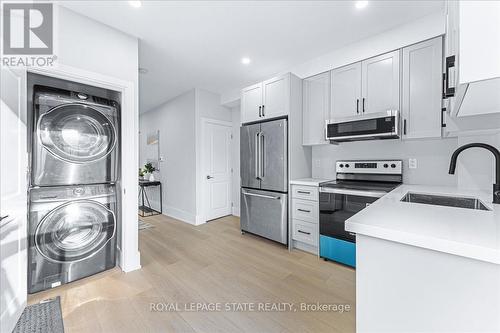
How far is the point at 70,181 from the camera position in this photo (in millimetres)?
2094

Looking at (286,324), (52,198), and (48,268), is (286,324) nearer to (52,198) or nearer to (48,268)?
(48,268)

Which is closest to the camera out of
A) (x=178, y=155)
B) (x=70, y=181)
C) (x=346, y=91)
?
(x=70, y=181)

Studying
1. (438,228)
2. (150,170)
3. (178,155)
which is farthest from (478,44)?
(150,170)

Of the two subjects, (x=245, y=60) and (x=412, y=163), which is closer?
(x=412, y=163)

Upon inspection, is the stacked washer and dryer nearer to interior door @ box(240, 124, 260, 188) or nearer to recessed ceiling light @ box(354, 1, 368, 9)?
interior door @ box(240, 124, 260, 188)

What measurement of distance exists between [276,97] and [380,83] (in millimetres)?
1276

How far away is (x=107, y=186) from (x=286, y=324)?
87.2 inches

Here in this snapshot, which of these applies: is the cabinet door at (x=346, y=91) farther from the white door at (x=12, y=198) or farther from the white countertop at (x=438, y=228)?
the white door at (x=12, y=198)

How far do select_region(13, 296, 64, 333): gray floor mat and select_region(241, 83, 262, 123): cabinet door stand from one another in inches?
117

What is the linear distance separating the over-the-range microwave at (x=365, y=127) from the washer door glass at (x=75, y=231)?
2.80m

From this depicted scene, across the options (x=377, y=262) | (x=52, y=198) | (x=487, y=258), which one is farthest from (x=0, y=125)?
(x=487, y=258)

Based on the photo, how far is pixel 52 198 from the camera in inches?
78.5

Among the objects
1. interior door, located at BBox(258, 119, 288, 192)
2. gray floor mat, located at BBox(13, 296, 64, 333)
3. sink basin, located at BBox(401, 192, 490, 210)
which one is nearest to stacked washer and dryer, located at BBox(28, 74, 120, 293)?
gray floor mat, located at BBox(13, 296, 64, 333)

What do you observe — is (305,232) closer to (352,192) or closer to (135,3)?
(352,192)
